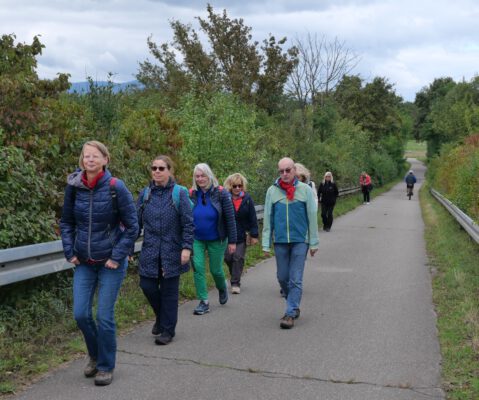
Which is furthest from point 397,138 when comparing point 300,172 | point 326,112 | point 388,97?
point 300,172

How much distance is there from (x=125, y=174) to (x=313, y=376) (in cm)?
509

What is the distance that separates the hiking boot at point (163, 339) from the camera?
20.2 ft

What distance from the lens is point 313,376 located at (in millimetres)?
5281

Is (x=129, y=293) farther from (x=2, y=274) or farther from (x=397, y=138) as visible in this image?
(x=397, y=138)

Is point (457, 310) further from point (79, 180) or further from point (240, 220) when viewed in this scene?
point (79, 180)

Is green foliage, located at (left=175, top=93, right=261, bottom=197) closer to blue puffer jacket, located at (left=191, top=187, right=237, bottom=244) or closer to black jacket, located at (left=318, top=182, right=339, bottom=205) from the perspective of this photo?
black jacket, located at (left=318, top=182, right=339, bottom=205)

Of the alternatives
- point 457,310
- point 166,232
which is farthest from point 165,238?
point 457,310

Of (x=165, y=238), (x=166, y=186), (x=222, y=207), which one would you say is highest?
(x=166, y=186)

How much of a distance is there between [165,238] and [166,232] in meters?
0.06

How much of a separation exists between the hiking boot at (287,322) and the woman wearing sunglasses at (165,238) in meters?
1.32

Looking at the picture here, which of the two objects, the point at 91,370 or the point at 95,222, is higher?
the point at 95,222

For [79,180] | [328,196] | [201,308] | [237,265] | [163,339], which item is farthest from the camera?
[328,196]

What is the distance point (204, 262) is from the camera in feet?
25.8

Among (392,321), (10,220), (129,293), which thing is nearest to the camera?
(10,220)
